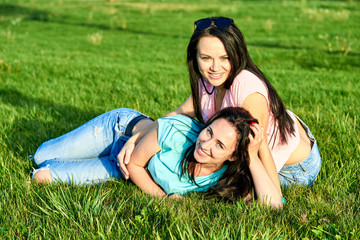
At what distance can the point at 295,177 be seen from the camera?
335cm

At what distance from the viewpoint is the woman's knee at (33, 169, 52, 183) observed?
3.28 m

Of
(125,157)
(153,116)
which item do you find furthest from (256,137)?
(153,116)

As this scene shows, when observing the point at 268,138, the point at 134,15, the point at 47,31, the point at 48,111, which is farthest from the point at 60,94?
the point at 134,15

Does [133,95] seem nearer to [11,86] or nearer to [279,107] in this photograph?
[11,86]

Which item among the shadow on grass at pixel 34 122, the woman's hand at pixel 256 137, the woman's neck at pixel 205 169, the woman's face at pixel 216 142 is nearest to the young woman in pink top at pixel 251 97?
the woman's hand at pixel 256 137

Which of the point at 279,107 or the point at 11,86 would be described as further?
the point at 11,86

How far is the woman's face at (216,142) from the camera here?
276cm

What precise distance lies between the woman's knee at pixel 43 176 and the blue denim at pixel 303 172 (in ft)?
6.68

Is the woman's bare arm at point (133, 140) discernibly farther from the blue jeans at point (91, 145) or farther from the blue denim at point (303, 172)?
the blue denim at point (303, 172)

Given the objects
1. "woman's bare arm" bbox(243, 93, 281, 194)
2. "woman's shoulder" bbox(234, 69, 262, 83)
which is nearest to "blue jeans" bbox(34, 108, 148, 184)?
"woman's shoulder" bbox(234, 69, 262, 83)

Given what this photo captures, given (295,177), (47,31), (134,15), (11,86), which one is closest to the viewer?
(295,177)

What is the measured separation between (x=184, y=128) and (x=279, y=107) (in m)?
0.79

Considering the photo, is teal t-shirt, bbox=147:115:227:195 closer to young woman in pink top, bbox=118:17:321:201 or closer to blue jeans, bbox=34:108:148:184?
young woman in pink top, bbox=118:17:321:201

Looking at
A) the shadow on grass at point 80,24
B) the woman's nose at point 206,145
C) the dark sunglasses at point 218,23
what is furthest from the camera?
the shadow on grass at point 80,24
